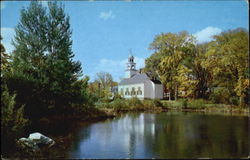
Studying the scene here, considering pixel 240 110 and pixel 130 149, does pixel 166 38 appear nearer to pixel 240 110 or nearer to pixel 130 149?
pixel 240 110

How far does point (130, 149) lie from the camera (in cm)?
401

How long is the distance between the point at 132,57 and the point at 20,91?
3571 millimetres

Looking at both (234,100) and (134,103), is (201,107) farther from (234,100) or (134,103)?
(134,103)

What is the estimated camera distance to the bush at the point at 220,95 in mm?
12562

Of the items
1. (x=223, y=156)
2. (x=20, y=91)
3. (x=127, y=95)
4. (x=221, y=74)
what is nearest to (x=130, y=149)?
(x=223, y=156)

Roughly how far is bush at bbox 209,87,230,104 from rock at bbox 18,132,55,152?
11.1 meters

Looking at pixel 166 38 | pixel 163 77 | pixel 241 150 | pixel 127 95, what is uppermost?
pixel 166 38

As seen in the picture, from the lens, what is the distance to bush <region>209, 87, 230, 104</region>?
1256cm

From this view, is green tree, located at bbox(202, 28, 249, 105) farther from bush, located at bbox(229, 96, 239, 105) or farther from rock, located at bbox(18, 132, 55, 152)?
rock, located at bbox(18, 132, 55, 152)

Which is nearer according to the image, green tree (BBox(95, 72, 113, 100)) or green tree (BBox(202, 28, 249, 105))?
green tree (BBox(95, 72, 113, 100))

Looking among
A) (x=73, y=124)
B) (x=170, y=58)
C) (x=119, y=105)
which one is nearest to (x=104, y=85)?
(x=119, y=105)

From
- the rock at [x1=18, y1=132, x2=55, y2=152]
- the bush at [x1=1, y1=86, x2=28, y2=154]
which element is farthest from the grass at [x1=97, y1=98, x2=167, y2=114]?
the bush at [x1=1, y1=86, x2=28, y2=154]

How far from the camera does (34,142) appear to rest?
160 inches

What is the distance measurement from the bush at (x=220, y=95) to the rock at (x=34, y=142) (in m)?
11.1
